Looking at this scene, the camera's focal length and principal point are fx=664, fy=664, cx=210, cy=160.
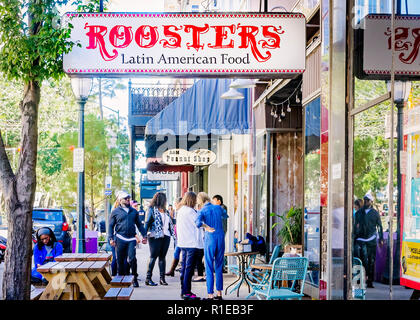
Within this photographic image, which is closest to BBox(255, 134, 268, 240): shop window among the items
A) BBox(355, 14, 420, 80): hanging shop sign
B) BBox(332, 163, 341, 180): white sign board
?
BBox(332, 163, 341, 180): white sign board

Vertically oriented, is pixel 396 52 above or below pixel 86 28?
below

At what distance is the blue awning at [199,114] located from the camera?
48.8 feet

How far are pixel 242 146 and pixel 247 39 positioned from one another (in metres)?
9.89

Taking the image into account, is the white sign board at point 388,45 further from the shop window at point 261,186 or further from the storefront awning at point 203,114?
the storefront awning at point 203,114

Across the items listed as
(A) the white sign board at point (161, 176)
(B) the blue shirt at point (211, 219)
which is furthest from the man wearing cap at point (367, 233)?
(A) the white sign board at point (161, 176)

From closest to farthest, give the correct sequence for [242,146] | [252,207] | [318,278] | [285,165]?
1. [318,278]
2. [285,165]
3. [252,207]
4. [242,146]

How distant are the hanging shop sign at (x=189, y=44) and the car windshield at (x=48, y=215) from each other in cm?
1265

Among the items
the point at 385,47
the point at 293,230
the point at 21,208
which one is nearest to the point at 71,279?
the point at 21,208

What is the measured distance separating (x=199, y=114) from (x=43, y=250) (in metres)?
5.43

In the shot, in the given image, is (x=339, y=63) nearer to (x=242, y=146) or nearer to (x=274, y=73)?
(x=274, y=73)

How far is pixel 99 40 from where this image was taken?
25.1 feet

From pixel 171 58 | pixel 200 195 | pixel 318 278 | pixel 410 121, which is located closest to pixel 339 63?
pixel 171 58

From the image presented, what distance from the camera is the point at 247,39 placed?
25.0 feet

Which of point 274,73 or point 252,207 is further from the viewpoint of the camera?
point 252,207
